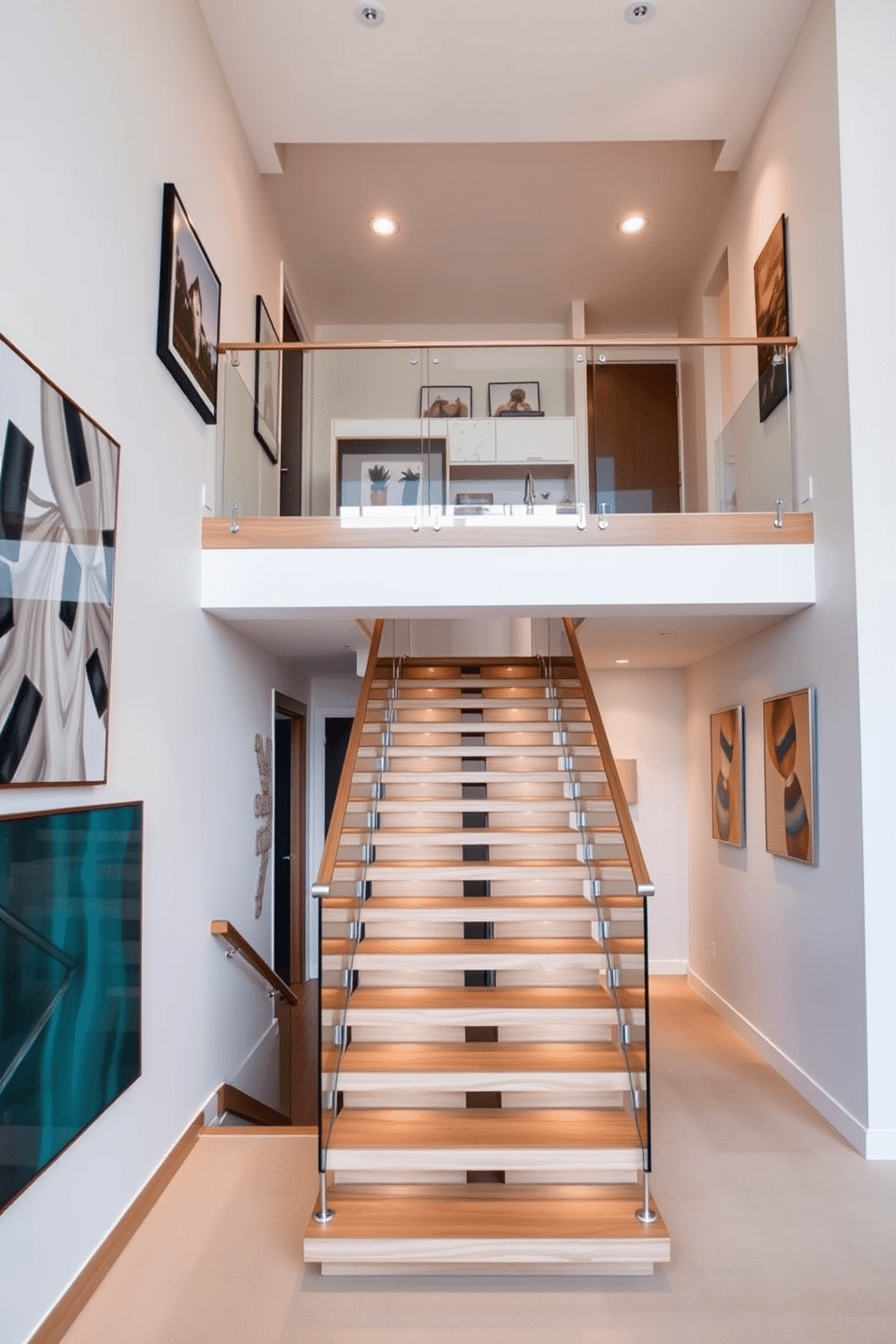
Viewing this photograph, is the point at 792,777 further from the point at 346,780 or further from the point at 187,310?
the point at 187,310

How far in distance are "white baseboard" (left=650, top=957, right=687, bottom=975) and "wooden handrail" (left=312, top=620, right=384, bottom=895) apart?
3.81 m

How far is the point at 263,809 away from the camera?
666 cm

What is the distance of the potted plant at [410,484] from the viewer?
17.6 feet

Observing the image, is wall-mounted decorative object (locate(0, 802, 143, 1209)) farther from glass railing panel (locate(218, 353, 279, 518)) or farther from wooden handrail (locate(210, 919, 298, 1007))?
glass railing panel (locate(218, 353, 279, 518))

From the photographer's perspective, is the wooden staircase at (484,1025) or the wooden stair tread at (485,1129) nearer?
the wooden staircase at (484,1025)

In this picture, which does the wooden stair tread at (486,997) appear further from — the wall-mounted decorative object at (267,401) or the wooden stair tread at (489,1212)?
the wall-mounted decorative object at (267,401)

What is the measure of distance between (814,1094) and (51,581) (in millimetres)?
4534

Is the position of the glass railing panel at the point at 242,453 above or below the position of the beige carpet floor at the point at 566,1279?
above

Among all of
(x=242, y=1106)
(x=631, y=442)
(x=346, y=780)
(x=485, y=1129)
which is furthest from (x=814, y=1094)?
(x=631, y=442)

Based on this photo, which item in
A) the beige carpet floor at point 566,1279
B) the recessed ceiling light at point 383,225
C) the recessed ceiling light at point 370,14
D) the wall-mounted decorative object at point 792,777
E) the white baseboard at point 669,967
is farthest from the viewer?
the white baseboard at point 669,967

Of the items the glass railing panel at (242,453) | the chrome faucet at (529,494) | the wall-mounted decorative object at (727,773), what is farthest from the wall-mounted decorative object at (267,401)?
the wall-mounted decorative object at (727,773)

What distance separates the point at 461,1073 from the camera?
13.4 feet

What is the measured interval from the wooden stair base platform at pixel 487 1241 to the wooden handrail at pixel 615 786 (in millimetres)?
1192

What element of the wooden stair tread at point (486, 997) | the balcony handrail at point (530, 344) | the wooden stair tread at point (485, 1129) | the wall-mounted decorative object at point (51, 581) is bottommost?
the wooden stair tread at point (485, 1129)
